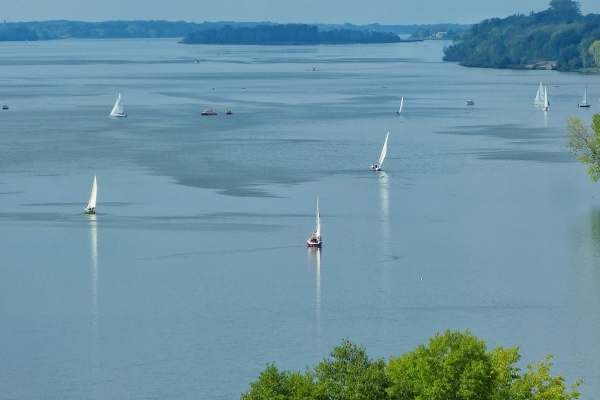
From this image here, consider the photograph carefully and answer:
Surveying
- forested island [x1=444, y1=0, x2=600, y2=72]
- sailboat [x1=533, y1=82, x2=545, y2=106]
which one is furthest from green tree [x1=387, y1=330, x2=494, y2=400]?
forested island [x1=444, y1=0, x2=600, y2=72]

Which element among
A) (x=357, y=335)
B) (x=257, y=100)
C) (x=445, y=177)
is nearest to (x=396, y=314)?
(x=357, y=335)

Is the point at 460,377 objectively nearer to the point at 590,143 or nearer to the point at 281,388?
the point at 281,388

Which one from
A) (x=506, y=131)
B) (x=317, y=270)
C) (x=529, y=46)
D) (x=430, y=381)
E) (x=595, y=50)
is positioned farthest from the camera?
(x=529, y=46)

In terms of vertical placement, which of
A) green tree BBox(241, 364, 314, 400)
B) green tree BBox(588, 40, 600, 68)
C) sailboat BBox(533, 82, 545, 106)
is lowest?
green tree BBox(241, 364, 314, 400)

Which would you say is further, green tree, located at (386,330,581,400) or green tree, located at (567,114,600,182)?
green tree, located at (567,114,600,182)

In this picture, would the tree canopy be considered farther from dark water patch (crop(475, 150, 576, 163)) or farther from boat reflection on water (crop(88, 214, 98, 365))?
dark water patch (crop(475, 150, 576, 163))

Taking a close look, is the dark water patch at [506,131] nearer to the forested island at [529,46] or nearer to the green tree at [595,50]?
the green tree at [595,50]

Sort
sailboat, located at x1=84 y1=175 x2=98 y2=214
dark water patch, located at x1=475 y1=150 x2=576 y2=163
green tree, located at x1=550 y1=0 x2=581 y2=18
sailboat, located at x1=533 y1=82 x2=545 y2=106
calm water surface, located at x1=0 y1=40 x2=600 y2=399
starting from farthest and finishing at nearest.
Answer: green tree, located at x1=550 y1=0 x2=581 y2=18
sailboat, located at x1=533 y1=82 x2=545 y2=106
dark water patch, located at x1=475 y1=150 x2=576 y2=163
sailboat, located at x1=84 y1=175 x2=98 y2=214
calm water surface, located at x1=0 y1=40 x2=600 y2=399

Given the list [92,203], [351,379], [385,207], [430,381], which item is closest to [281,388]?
[351,379]
